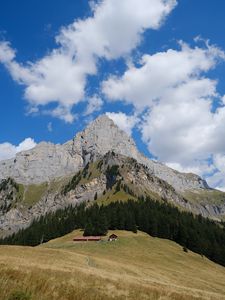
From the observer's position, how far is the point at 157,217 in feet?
557

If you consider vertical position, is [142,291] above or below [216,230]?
below

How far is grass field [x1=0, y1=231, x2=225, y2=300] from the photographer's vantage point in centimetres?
1227

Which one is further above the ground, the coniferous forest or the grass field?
the coniferous forest

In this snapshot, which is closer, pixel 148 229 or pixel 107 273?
pixel 107 273

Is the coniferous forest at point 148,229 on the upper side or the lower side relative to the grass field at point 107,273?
upper

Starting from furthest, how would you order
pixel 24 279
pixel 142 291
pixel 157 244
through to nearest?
pixel 157 244 < pixel 142 291 < pixel 24 279

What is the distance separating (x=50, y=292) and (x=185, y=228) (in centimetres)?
15072

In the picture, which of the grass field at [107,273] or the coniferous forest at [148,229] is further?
the coniferous forest at [148,229]

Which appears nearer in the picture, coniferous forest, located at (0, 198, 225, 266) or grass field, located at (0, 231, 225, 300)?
grass field, located at (0, 231, 225, 300)

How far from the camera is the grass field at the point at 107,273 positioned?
40.3 ft

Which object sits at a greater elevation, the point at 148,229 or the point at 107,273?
the point at 148,229

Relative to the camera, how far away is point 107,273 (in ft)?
143

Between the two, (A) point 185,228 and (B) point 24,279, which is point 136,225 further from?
(B) point 24,279

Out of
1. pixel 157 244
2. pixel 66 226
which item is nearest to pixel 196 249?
pixel 157 244
